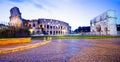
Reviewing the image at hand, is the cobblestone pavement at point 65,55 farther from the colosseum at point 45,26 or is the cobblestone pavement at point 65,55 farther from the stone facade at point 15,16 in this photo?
the colosseum at point 45,26

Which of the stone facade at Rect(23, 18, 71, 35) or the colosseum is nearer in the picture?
the colosseum

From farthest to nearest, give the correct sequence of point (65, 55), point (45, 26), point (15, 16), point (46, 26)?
point (46, 26) < point (45, 26) < point (15, 16) < point (65, 55)

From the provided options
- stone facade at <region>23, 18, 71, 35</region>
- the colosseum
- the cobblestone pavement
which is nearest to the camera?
the cobblestone pavement

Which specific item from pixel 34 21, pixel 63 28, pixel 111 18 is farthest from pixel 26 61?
A: pixel 63 28

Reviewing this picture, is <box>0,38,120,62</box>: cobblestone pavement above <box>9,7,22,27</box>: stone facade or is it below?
below

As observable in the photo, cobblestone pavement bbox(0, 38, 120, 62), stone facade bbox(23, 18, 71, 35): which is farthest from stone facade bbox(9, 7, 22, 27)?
stone facade bbox(23, 18, 71, 35)

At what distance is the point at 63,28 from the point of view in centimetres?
11325

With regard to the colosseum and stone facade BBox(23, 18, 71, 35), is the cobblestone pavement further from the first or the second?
stone facade BBox(23, 18, 71, 35)

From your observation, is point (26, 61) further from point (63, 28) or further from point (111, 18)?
point (63, 28)

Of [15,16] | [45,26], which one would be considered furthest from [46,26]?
[15,16]

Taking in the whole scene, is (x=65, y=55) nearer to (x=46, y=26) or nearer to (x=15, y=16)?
(x=15, y=16)

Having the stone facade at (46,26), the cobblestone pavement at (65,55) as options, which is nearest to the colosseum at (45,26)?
the stone facade at (46,26)

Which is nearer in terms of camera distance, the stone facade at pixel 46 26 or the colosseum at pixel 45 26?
the colosseum at pixel 45 26

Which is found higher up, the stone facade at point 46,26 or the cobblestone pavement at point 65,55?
the stone facade at point 46,26
